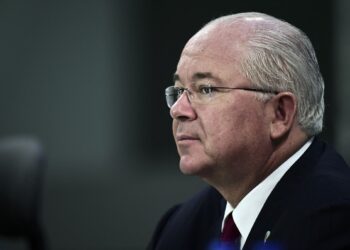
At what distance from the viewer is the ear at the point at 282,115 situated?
7.64 feet

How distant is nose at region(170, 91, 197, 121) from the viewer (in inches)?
93.0

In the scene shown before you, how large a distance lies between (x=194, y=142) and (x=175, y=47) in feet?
10.8

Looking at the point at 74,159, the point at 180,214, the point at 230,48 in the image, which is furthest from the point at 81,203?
the point at 230,48

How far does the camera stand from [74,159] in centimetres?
577

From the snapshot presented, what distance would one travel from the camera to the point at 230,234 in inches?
93.5

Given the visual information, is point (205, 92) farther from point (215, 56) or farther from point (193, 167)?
point (193, 167)

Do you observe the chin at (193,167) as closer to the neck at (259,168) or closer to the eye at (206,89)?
the neck at (259,168)

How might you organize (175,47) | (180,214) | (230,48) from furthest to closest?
(175,47) < (180,214) < (230,48)

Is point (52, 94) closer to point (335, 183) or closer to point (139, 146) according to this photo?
point (139, 146)

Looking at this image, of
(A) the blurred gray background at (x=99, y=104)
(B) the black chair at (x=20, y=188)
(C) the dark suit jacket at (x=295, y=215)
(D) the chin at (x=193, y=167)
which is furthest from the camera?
(A) the blurred gray background at (x=99, y=104)

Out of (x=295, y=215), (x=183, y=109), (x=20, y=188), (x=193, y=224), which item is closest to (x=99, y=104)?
(x=20, y=188)

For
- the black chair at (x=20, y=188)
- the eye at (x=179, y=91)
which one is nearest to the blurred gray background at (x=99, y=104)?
the black chair at (x=20, y=188)

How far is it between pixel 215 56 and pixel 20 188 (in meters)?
1.59

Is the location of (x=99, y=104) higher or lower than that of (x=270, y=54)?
lower
